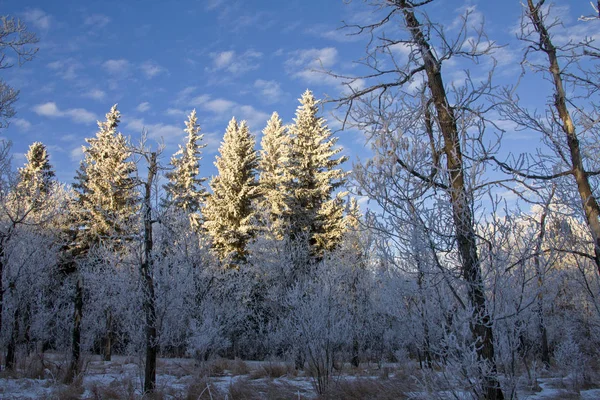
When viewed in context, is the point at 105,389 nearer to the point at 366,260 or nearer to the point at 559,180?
the point at 559,180

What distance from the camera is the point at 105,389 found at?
30.2ft

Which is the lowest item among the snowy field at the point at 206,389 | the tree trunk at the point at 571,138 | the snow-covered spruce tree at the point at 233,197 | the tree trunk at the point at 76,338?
the snowy field at the point at 206,389

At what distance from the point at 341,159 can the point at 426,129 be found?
2242 centimetres

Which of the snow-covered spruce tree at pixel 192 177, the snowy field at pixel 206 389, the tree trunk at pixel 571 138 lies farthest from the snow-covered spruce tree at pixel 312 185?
the tree trunk at pixel 571 138

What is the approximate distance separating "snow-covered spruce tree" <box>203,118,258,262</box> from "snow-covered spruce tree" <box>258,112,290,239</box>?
0.85m

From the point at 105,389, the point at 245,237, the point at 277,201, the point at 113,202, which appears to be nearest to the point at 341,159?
the point at 277,201

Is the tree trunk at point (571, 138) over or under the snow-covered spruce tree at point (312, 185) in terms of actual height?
under

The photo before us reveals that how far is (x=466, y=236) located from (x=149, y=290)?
887cm

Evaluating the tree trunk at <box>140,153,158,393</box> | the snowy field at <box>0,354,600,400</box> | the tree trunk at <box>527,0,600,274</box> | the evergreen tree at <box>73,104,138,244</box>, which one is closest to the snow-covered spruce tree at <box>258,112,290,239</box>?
the evergreen tree at <box>73,104,138,244</box>

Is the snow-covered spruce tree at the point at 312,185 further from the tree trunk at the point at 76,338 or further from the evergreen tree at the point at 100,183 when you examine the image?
the tree trunk at the point at 76,338

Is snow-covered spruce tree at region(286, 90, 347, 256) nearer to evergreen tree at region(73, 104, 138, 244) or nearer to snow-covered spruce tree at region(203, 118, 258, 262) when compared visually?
snow-covered spruce tree at region(203, 118, 258, 262)

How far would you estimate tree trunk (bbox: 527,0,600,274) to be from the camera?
4.21 metres

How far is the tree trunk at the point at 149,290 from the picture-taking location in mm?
9586

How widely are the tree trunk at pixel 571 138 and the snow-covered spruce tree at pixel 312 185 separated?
1807 centimetres
